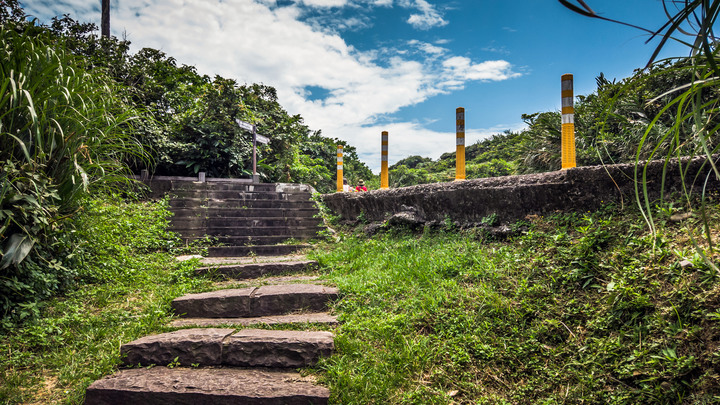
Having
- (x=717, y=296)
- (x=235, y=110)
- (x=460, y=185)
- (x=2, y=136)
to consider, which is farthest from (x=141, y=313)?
(x=235, y=110)

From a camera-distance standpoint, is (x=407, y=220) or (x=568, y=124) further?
(x=407, y=220)

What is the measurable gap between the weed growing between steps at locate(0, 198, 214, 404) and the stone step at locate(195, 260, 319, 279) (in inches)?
10.2

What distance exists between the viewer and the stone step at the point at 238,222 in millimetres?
5875

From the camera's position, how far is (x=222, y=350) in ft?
8.75

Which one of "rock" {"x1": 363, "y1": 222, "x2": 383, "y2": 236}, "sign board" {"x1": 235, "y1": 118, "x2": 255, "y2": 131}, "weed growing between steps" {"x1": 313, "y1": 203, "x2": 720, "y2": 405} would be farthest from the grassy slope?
"sign board" {"x1": 235, "y1": 118, "x2": 255, "y2": 131}

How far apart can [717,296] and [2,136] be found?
14.8ft

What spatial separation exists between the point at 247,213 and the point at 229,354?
4.32 meters

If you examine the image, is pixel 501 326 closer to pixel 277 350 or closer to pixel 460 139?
pixel 277 350

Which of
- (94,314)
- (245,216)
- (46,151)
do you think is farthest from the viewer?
(245,216)

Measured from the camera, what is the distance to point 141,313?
10.5ft

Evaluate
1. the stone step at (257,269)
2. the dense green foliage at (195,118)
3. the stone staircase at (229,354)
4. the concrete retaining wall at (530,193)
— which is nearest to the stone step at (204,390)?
the stone staircase at (229,354)

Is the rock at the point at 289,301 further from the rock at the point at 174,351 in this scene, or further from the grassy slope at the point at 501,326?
the rock at the point at 174,351

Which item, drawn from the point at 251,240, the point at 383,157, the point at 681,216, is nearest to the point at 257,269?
the point at 251,240

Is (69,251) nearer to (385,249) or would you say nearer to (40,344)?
(40,344)
